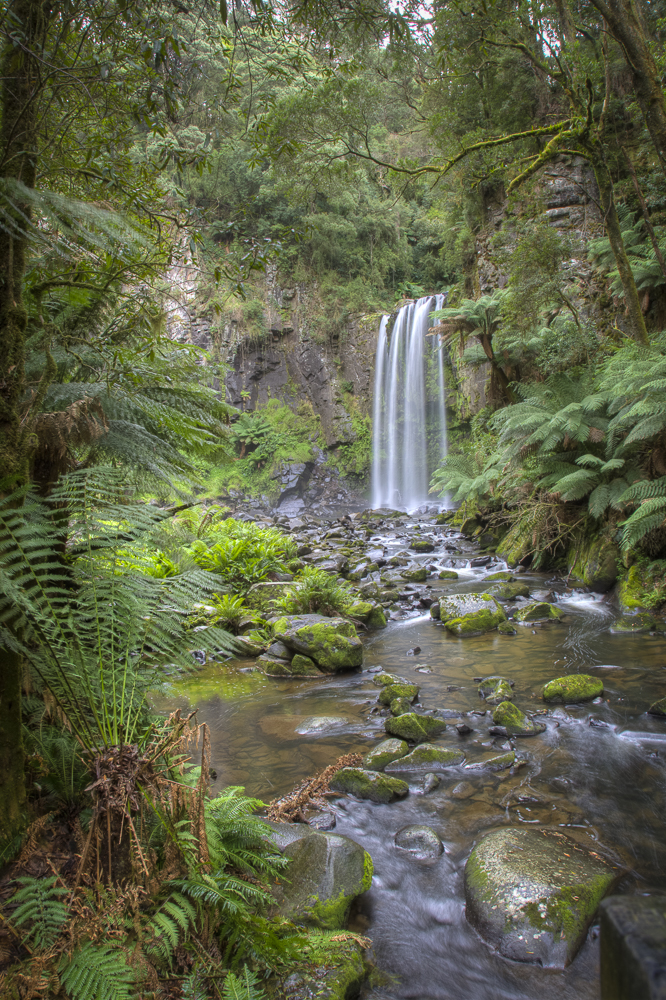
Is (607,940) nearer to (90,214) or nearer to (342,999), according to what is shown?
(342,999)

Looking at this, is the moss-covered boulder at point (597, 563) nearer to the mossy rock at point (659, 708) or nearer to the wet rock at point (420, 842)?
the mossy rock at point (659, 708)

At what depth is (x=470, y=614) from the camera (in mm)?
6008

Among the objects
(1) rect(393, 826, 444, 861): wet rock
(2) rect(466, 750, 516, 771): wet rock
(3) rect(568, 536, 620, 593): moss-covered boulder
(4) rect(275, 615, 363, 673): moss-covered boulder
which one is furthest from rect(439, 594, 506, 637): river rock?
(1) rect(393, 826, 444, 861): wet rock

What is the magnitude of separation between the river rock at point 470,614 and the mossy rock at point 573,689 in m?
1.82

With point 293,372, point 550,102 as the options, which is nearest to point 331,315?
point 293,372

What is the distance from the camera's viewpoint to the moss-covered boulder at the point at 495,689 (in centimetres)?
406

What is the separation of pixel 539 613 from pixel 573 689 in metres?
2.28

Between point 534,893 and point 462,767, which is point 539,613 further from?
point 534,893

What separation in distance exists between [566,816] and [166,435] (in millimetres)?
2784

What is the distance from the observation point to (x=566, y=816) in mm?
2631

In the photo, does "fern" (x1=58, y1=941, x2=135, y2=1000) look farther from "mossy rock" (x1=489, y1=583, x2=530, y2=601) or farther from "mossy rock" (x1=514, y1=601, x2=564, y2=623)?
"mossy rock" (x1=489, y1=583, x2=530, y2=601)

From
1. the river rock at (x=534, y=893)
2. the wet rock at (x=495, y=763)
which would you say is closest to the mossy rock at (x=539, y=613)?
the wet rock at (x=495, y=763)

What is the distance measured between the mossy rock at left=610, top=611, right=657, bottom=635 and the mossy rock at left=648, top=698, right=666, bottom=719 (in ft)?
6.33

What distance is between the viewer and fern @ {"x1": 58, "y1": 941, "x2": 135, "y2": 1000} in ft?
3.83
